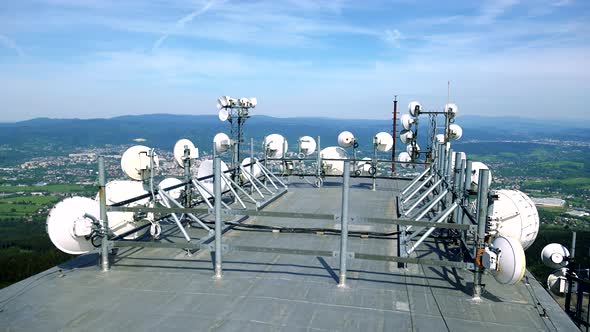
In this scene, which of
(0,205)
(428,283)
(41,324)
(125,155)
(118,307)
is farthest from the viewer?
(0,205)

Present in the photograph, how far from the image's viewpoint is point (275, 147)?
20.5 meters

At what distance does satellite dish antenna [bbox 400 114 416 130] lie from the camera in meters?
24.6

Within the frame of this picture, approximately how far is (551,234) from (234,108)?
49.6 metres

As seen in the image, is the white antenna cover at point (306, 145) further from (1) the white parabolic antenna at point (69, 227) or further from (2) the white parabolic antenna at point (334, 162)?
(1) the white parabolic antenna at point (69, 227)

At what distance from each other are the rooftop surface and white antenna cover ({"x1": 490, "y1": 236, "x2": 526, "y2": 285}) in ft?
1.68

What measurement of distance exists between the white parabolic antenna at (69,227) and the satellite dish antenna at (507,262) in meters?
7.52

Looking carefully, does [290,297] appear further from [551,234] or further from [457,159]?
[551,234]

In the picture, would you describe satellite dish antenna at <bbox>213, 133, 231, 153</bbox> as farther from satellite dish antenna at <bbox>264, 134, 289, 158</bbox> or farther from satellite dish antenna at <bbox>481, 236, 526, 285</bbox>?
satellite dish antenna at <bbox>481, 236, 526, 285</bbox>

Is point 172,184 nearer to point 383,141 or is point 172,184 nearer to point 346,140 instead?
point 346,140

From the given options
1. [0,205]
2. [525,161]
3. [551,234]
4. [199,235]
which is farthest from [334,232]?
[525,161]

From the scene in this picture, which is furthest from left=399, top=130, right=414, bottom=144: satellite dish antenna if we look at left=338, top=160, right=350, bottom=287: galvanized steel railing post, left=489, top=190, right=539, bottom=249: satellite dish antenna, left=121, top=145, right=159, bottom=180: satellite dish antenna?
left=338, top=160, right=350, bottom=287: galvanized steel railing post

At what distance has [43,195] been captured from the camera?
95188mm

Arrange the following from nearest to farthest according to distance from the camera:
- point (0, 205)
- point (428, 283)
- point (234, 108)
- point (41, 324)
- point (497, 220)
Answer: point (41, 324) < point (428, 283) < point (497, 220) < point (234, 108) < point (0, 205)

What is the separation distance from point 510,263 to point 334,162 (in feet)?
53.7
